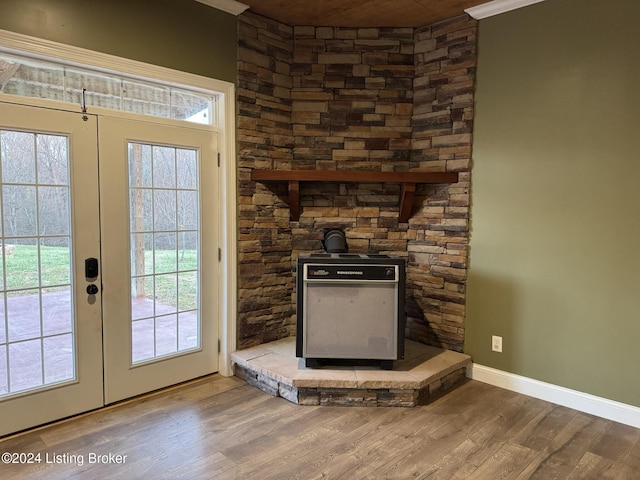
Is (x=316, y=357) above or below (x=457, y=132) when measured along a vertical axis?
below

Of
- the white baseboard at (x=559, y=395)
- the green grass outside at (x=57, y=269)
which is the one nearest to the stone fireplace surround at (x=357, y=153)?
the white baseboard at (x=559, y=395)

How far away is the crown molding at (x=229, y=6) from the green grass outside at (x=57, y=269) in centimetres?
178

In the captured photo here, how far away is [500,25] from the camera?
3.18 meters

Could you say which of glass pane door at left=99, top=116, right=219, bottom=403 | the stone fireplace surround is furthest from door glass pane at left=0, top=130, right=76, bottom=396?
the stone fireplace surround

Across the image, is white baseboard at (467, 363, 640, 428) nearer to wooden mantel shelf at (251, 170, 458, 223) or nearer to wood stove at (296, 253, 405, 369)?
wood stove at (296, 253, 405, 369)

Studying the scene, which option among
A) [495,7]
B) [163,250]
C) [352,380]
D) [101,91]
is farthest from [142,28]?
[352,380]

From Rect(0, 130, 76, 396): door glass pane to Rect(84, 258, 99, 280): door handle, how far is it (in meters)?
0.09

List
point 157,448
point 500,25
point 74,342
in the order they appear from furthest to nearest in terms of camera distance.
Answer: point 500,25
point 74,342
point 157,448

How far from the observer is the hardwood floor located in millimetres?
2207

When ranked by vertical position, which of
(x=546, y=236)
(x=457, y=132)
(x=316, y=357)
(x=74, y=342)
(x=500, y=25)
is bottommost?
(x=316, y=357)

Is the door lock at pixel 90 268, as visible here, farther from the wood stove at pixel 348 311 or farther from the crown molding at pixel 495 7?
the crown molding at pixel 495 7

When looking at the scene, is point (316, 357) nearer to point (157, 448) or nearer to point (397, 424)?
point (397, 424)

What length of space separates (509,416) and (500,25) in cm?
274

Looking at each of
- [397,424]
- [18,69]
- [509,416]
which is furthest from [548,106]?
[18,69]
